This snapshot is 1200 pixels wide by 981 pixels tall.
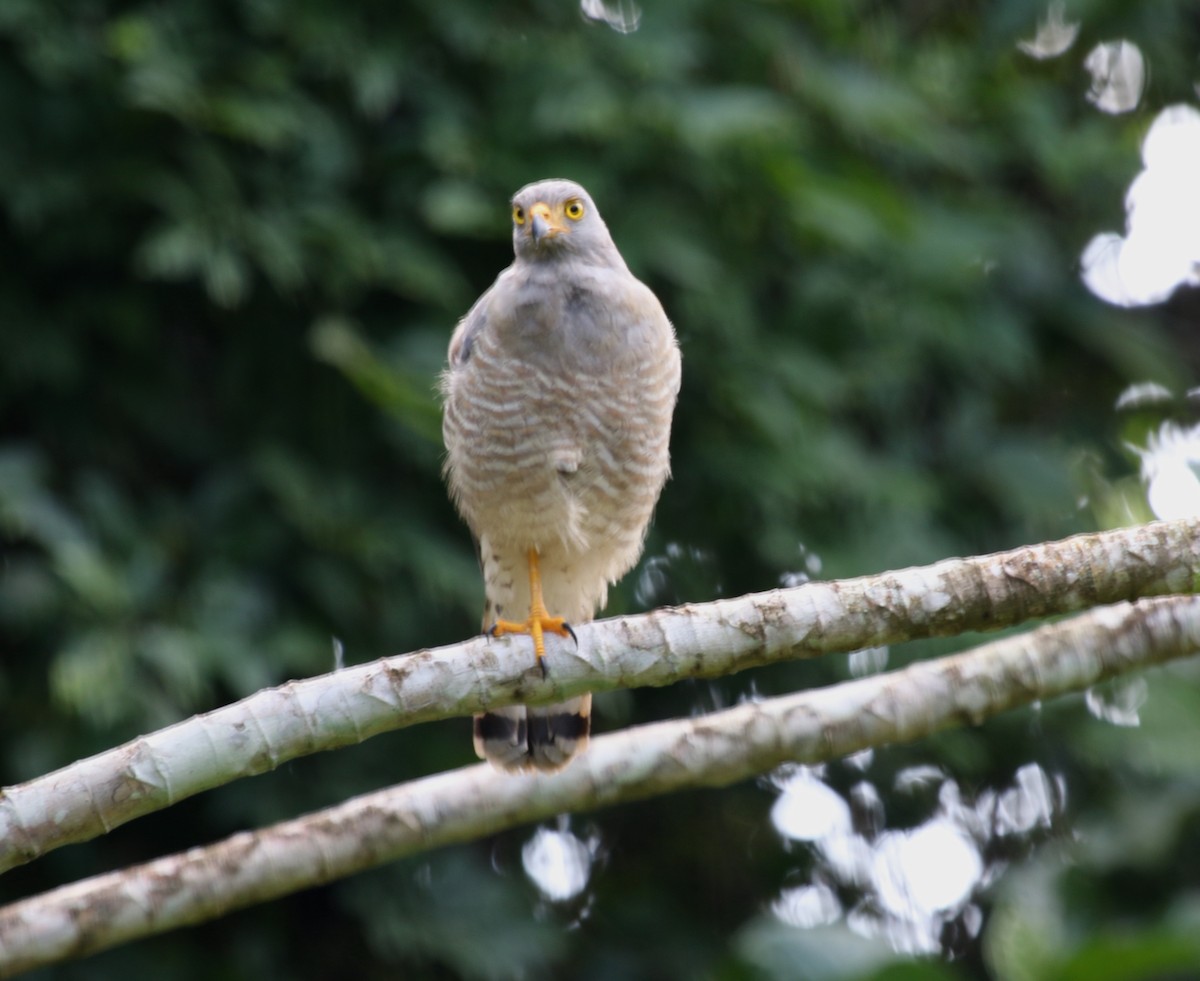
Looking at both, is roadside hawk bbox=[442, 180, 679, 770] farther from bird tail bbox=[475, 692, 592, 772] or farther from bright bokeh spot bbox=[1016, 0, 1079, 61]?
bright bokeh spot bbox=[1016, 0, 1079, 61]

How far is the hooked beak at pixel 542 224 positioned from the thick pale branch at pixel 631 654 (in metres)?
1.26

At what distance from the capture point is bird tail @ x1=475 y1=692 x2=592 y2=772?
3461 millimetres

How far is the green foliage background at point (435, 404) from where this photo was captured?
145 inches

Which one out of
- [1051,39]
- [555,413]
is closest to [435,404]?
[555,413]

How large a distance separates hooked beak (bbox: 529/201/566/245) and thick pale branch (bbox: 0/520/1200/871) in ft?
4.14

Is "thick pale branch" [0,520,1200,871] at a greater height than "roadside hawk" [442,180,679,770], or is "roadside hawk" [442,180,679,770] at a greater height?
"roadside hawk" [442,180,679,770]

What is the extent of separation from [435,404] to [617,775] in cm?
113

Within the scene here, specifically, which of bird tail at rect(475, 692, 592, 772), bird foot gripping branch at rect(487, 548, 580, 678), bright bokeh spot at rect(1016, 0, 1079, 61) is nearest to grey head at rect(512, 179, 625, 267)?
bird foot gripping branch at rect(487, 548, 580, 678)

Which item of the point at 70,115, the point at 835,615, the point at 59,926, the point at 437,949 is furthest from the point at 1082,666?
the point at 70,115

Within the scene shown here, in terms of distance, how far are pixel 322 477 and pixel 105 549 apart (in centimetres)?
61

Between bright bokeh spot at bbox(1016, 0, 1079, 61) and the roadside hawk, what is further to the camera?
bright bokeh spot at bbox(1016, 0, 1079, 61)

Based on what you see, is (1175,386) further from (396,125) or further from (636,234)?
(396,125)

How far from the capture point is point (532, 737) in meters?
3.48

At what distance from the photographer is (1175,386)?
4.98m
